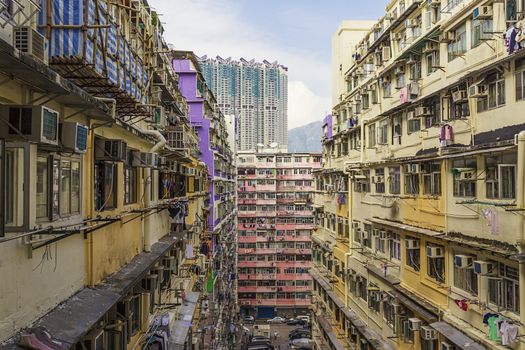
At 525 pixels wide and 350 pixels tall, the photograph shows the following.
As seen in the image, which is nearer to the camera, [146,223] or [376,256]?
[146,223]

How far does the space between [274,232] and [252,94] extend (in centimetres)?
2556

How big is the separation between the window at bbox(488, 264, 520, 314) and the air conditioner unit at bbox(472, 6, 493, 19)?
5.17m

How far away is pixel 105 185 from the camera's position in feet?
29.9

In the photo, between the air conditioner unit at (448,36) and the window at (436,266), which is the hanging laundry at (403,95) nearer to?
the air conditioner unit at (448,36)

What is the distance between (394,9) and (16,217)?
1506 cm

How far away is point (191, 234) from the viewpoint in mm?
20000

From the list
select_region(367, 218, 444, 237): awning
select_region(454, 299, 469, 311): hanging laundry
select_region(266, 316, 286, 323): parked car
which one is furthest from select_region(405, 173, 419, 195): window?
select_region(266, 316, 286, 323): parked car

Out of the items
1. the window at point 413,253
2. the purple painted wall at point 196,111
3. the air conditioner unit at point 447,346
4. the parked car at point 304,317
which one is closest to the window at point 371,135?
the window at point 413,253

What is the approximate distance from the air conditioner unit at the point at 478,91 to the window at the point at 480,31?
96 centimetres

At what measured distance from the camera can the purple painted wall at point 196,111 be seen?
2555 cm

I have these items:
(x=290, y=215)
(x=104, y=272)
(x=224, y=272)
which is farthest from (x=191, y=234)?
(x=290, y=215)

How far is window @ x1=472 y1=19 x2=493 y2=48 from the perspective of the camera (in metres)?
10.3

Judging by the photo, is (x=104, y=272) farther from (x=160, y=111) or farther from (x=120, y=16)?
(x=160, y=111)

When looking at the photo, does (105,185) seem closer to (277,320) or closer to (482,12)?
(482,12)
